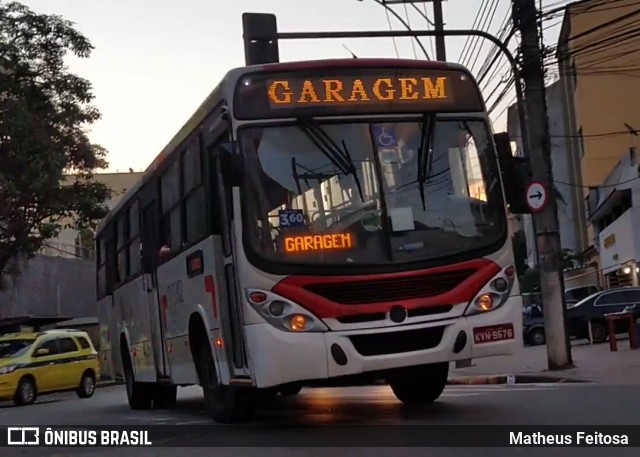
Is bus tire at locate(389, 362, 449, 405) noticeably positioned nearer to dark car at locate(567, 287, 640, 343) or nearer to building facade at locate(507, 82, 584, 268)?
dark car at locate(567, 287, 640, 343)

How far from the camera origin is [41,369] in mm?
25234

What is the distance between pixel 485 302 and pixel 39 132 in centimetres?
1870

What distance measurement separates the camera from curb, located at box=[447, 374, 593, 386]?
54.2ft

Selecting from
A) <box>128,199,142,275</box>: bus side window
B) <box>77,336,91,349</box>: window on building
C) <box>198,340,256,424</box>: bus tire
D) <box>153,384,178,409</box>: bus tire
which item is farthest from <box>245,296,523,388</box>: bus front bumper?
<box>77,336,91,349</box>: window on building

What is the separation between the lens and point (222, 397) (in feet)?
36.1

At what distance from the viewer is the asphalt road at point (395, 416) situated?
844cm

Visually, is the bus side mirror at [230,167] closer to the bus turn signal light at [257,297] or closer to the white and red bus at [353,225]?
the white and red bus at [353,225]

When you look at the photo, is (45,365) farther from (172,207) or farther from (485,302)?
(485,302)

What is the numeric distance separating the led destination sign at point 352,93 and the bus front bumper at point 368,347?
211 cm

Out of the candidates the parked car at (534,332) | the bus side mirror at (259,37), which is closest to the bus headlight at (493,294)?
the bus side mirror at (259,37)

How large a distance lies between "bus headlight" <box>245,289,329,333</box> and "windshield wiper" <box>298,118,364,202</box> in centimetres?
133

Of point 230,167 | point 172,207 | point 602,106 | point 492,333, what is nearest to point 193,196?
point 172,207

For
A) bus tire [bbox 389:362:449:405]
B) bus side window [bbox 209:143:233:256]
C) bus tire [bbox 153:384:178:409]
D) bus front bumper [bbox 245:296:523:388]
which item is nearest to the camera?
bus front bumper [bbox 245:296:523:388]

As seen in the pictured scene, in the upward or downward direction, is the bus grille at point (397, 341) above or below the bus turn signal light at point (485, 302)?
below
